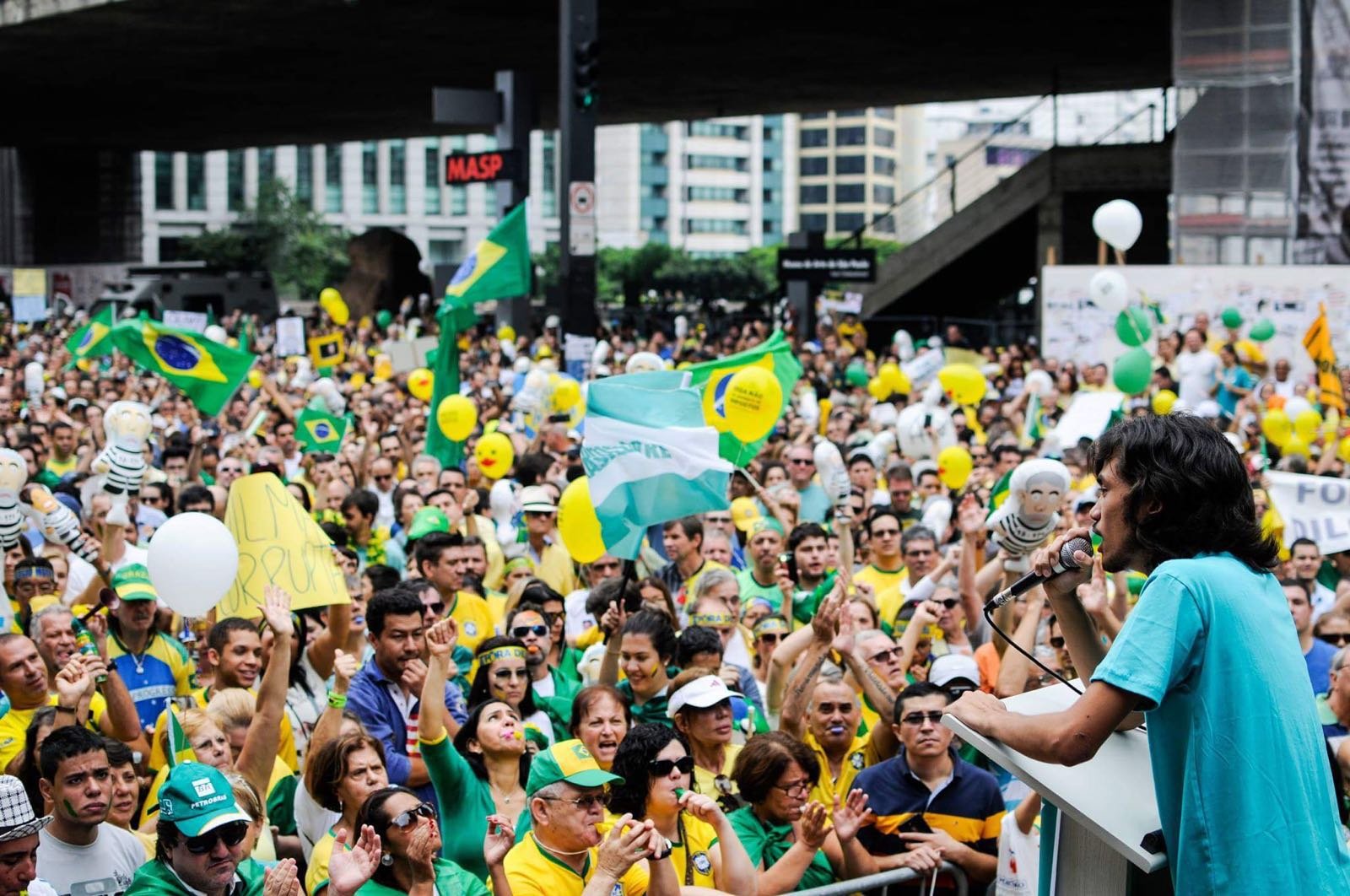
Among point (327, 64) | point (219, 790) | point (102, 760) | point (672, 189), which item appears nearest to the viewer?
point (219, 790)

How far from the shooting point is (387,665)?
6512mm

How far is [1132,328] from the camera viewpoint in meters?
16.4

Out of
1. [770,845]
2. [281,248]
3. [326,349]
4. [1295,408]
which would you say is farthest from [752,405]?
[281,248]

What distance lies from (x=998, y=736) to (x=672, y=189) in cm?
13991

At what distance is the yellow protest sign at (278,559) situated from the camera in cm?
751

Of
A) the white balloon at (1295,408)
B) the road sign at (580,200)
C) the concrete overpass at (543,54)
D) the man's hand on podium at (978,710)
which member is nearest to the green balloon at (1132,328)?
the white balloon at (1295,408)

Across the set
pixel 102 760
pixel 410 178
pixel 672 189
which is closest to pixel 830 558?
pixel 102 760

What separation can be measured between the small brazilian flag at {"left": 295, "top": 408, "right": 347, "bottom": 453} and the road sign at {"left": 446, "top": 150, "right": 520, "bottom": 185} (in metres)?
11.9

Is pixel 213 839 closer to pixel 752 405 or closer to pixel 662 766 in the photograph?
pixel 662 766

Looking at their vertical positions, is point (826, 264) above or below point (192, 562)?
above

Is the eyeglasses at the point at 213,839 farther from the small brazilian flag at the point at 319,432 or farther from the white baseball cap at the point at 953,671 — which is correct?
the small brazilian flag at the point at 319,432

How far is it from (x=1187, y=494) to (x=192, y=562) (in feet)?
15.9

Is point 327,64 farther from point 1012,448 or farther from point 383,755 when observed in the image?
point 383,755

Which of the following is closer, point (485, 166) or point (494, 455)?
point (494, 455)
